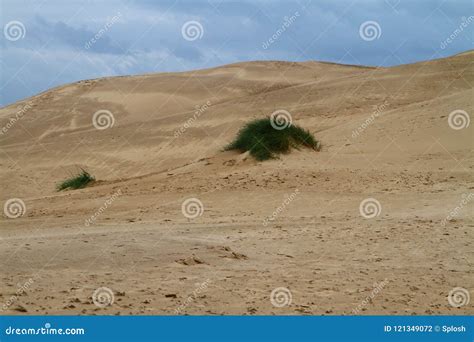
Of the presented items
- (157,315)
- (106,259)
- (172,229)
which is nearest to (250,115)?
(172,229)

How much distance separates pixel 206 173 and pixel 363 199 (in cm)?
403

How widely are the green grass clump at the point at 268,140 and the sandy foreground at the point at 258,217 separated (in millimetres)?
366

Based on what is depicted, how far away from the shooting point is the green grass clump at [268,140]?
642 inches

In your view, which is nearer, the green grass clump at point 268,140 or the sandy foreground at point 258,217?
the sandy foreground at point 258,217

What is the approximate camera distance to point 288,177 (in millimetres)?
14523

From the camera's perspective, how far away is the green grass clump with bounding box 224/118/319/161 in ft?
53.5

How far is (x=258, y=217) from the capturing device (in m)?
12.2

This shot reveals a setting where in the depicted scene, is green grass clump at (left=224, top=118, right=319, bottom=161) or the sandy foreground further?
green grass clump at (left=224, top=118, right=319, bottom=161)

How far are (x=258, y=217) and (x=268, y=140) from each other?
4.65 m

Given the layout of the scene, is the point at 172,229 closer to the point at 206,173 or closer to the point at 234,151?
the point at 206,173

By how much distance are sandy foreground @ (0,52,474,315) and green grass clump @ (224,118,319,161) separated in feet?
1.20

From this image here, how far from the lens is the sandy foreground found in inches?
270

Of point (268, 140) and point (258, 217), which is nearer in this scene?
point (258, 217)

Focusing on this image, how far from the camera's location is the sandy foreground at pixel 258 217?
22.5ft
